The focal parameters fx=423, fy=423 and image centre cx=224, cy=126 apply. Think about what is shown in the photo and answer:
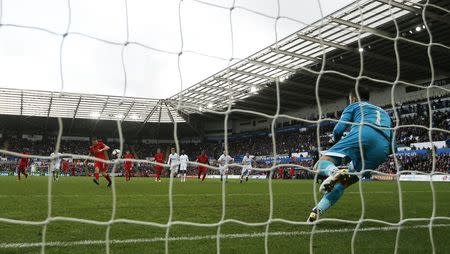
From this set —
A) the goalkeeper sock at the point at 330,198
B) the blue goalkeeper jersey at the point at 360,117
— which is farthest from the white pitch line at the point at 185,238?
the blue goalkeeper jersey at the point at 360,117

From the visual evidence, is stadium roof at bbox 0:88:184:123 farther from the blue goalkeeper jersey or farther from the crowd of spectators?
the blue goalkeeper jersey

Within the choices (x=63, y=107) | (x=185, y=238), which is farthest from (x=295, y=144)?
(x=185, y=238)

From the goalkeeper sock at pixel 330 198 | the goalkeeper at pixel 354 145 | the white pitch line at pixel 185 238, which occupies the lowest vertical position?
the white pitch line at pixel 185 238

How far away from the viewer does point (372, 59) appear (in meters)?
23.2

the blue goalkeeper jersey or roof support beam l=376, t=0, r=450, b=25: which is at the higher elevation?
roof support beam l=376, t=0, r=450, b=25

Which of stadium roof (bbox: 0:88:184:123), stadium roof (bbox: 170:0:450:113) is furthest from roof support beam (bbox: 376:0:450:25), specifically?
stadium roof (bbox: 0:88:184:123)

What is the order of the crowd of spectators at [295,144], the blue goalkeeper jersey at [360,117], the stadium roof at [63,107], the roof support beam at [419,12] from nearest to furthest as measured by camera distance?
1. the blue goalkeeper jersey at [360,117]
2. the roof support beam at [419,12]
3. the crowd of spectators at [295,144]
4. the stadium roof at [63,107]

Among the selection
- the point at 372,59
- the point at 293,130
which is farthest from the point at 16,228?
A: the point at 293,130

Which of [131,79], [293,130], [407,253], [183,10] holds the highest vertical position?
[293,130]

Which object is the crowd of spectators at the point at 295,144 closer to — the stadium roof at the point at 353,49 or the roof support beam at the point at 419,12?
the stadium roof at the point at 353,49

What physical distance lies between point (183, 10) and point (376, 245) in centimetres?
254

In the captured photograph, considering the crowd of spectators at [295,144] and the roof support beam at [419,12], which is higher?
→ the roof support beam at [419,12]

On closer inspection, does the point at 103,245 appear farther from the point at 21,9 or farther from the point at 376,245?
the point at 376,245

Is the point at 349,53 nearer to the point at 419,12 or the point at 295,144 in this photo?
the point at 419,12
